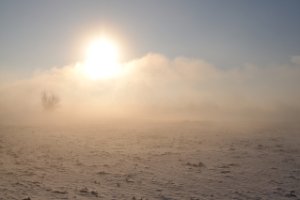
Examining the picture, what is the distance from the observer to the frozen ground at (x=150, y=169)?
19891 millimetres

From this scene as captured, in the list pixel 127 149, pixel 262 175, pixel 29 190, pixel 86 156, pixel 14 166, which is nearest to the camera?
pixel 29 190

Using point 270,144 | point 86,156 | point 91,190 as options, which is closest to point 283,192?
point 91,190

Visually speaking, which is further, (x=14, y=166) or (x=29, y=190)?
(x=14, y=166)

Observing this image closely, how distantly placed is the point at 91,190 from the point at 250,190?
8.95 m

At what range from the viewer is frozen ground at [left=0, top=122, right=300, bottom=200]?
65.3ft

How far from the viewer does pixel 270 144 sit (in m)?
40.2

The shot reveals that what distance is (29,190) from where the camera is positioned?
19641 millimetres

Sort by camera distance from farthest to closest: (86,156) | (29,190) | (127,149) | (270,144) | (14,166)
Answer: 1. (270,144)
2. (127,149)
3. (86,156)
4. (14,166)
5. (29,190)

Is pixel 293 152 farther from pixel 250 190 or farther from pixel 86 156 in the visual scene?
pixel 86 156

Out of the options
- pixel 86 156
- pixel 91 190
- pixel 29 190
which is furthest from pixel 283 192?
pixel 86 156

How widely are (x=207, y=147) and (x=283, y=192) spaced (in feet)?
61.3

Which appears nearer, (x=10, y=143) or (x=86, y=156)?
(x=86, y=156)

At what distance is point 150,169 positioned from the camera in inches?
1058

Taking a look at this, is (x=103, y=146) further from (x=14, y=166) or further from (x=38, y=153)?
(x=14, y=166)
